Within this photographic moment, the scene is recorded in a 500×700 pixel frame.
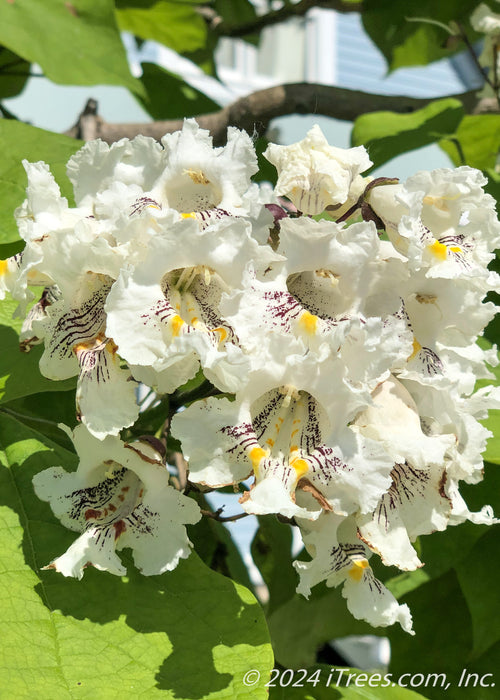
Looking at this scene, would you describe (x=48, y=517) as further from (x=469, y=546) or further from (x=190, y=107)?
(x=190, y=107)

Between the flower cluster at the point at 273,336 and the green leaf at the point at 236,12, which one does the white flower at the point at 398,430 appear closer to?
the flower cluster at the point at 273,336

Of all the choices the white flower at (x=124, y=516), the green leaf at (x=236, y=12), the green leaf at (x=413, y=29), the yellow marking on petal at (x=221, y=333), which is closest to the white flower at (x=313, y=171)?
the yellow marking on petal at (x=221, y=333)

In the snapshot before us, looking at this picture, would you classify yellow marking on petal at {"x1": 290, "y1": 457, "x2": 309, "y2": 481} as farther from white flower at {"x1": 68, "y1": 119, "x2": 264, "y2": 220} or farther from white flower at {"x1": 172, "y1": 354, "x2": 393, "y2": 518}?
white flower at {"x1": 68, "y1": 119, "x2": 264, "y2": 220}

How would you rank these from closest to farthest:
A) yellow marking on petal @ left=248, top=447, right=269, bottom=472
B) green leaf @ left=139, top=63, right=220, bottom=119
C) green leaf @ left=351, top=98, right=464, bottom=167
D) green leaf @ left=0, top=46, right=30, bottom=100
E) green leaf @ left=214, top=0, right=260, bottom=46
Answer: yellow marking on petal @ left=248, top=447, right=269, bottom=472 < green leaf @ left=351, top=98, right=464, bottom=167 < green leaf @ left=0, top=46, right=30, bottom=100 < green leaf @ left=139, top=63, right=220, bottom=119 < green leaf @ left=214, top=0, right=260, bottom=46

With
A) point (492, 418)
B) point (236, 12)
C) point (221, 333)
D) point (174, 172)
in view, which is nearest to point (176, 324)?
point (221, 333)

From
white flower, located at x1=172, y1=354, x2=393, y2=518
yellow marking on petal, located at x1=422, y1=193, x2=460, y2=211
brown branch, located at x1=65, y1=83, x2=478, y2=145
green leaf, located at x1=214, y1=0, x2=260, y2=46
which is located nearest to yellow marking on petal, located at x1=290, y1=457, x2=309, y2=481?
white flower, located at x1=172, y1=354, x2=393, y2=518

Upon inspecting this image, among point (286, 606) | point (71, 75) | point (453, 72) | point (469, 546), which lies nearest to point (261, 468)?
point (469, 546)
